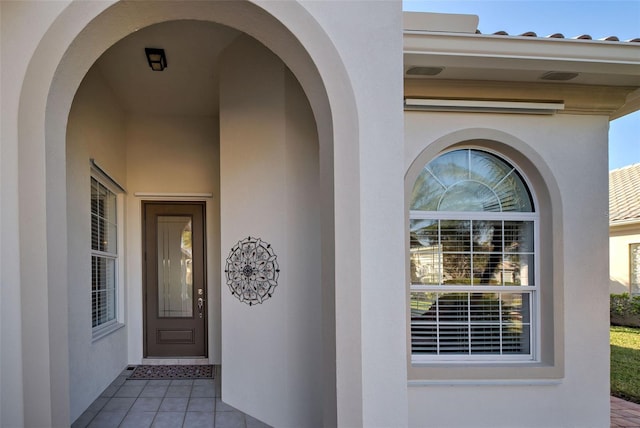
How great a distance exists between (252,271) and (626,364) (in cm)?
638

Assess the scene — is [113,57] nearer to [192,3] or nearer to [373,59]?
[192,3]

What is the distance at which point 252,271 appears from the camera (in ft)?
13.5

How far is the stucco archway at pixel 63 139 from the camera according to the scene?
221 centimetres

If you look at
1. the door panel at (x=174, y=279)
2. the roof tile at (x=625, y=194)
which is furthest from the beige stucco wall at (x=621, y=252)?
the door panel at (x=174, y=279)

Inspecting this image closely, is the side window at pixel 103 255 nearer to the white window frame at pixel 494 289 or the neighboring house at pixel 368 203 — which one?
the neighboring house at pixel 368 203

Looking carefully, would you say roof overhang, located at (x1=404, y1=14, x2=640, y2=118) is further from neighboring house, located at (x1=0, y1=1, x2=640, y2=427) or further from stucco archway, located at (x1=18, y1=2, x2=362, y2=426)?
stucco archway, located at (x1=18, y1=2, x2=362, y2=426)

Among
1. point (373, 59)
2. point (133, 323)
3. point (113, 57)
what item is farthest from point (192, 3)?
point (133, 323)

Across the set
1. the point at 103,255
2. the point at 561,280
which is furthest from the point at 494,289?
the point at 103,255

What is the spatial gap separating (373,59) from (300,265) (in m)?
2.02

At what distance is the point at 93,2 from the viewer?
230 centimetres

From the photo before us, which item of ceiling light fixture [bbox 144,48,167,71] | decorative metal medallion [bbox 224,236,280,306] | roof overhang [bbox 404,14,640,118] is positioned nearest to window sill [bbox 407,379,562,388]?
decorative metal medallion [bbox 224,236,280,306]

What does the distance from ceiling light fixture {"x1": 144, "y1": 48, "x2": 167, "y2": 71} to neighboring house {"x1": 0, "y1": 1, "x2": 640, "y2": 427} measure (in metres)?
0.06

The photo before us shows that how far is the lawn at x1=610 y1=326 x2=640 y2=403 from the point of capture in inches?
211

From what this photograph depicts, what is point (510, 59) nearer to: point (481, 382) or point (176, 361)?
point (481, 382)
